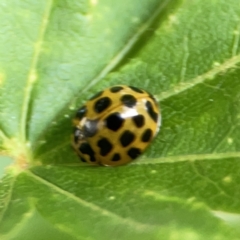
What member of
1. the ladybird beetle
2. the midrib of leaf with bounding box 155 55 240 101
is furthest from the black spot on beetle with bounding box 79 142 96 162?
the midrib of leaf with bounding box 155 55 240 101

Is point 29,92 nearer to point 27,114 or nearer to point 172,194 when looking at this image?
point 27,114

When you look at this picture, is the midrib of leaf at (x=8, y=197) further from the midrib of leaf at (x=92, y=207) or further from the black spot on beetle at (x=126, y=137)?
the black spot on beetle at (x=126, y=137)

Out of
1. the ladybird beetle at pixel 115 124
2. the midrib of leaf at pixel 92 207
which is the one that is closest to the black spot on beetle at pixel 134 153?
the ladybird beetle at pixel 115 124

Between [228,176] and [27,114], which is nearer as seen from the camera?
[228,176]

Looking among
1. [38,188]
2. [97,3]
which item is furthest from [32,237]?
[97,3]

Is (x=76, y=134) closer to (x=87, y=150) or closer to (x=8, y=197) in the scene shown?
(x=87, y=150)

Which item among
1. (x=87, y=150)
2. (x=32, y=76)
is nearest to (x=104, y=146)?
(x=87, y=150)

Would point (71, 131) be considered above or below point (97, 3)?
below
